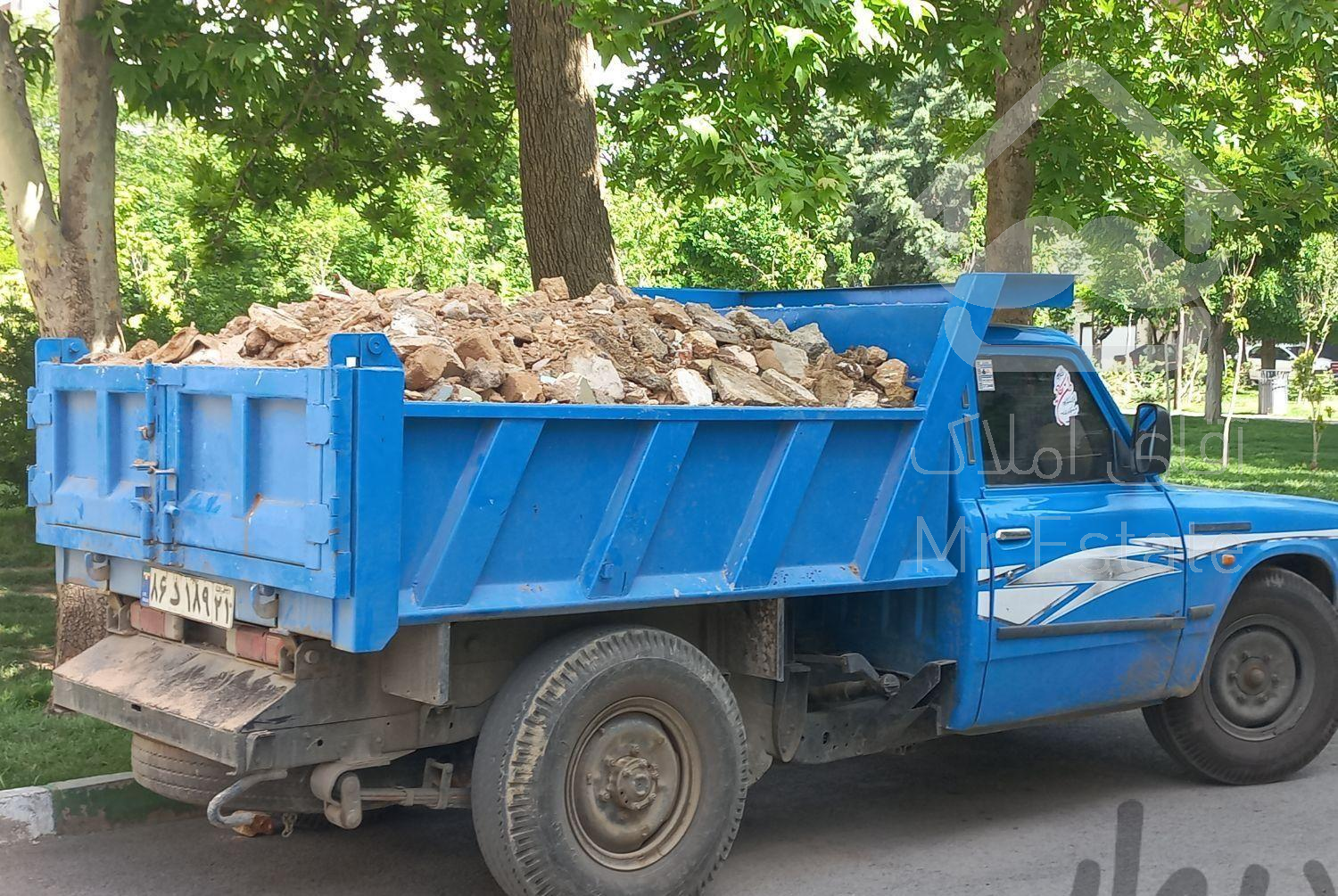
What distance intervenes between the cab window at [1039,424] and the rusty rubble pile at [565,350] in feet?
1.67

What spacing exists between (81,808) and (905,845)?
339cm

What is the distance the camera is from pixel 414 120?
12.0m

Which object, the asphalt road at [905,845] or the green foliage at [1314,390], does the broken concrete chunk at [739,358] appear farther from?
the green foliage at [1314,390]

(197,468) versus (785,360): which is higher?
(785,360)

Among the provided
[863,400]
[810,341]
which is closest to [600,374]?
[863,400]

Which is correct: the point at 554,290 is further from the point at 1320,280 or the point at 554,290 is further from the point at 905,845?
the point at 1320,280

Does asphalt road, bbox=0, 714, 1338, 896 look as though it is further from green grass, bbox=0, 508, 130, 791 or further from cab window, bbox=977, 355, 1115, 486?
cab window, bbox=977, 355, 1115, 486

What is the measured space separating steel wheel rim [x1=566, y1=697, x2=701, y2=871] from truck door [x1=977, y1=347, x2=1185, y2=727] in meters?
1.47

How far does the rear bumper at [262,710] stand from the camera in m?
4.17

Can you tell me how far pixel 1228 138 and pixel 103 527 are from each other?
11.2 metres

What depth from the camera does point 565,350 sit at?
520 centimetres

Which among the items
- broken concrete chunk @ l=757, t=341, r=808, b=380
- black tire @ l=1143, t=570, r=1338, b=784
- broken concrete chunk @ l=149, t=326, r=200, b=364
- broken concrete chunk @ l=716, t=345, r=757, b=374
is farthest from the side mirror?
broken concrete chunk @ l=149, t=326, r=200, b=364

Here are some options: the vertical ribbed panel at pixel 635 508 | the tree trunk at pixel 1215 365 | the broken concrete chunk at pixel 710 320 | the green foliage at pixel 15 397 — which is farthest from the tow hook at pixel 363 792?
the tree trunk at pixel 1215 365

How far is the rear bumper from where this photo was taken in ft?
13.7
